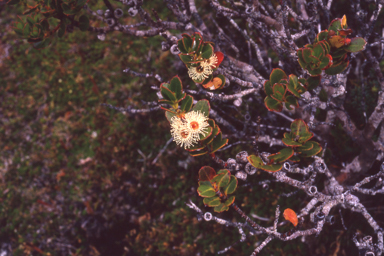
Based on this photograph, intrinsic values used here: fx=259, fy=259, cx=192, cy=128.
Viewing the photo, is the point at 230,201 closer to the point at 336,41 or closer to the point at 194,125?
the point at 194,125

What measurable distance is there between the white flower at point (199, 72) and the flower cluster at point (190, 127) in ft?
0.74

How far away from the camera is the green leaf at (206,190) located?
1.46 m

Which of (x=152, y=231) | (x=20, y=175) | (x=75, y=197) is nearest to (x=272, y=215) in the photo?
(x=152, y=231)

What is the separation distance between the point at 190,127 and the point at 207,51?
46 cm

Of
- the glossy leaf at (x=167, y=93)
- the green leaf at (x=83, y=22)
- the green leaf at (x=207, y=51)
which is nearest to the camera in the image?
the glossy leaf at (x=167, y=93)

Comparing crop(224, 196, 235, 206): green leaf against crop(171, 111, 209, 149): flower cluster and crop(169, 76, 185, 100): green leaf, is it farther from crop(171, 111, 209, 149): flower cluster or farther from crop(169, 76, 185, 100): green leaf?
crop(169, 76, 185, 100): green leaf

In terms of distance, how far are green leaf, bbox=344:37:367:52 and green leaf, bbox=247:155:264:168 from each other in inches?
30.4

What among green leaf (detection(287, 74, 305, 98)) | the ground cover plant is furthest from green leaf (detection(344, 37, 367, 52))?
green leaf (detection(287, 74, 305, 98))

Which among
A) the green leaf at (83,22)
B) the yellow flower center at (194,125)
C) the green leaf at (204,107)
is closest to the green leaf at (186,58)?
the green leaf at (204,107)

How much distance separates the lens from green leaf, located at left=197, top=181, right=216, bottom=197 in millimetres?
1457

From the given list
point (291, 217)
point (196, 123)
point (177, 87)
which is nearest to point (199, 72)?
point (177, 87)

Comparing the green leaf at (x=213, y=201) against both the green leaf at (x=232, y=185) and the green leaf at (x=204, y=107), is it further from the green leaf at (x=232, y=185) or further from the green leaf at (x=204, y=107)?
the green leaf at (x=204, y=107)

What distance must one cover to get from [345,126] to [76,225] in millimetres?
3173

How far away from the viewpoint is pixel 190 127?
1.39 metres
